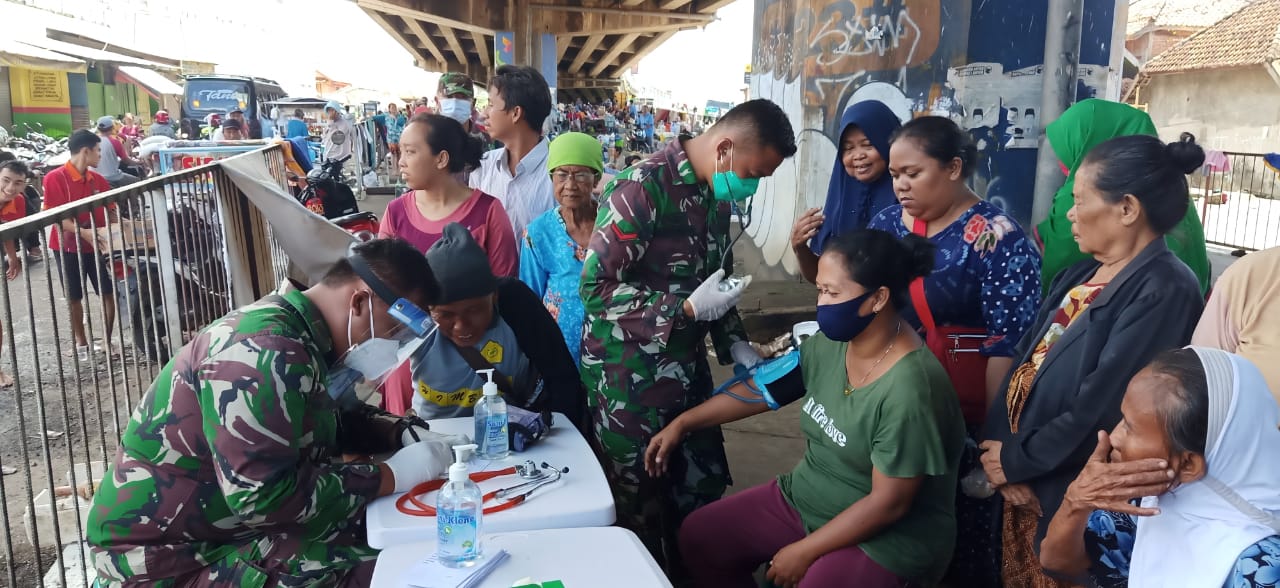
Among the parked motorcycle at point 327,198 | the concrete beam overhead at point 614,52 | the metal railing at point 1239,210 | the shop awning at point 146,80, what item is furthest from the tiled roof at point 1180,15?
the shop awning at point 146,80

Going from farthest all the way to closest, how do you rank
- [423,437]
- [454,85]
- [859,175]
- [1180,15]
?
[1180,15] → [454,85] → [859,175] → [423,437]

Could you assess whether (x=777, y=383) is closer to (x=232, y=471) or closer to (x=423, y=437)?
(x=423, y=437)

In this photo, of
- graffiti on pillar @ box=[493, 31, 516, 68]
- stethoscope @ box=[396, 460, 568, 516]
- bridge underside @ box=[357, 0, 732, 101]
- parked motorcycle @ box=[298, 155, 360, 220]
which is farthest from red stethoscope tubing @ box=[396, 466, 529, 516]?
graffiti on pillar @ box=[493, 31, 516, 68]

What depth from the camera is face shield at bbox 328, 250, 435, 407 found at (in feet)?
6.16

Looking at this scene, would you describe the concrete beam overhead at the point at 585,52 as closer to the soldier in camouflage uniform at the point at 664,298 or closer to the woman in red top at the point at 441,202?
the woman in red top at the point at 441,202

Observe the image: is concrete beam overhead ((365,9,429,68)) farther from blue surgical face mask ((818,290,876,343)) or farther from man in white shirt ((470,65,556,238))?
blue surgical face mask ((818,290,876,343))

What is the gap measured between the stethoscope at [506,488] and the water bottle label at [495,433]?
11 cm

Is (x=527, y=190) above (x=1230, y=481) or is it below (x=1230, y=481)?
above

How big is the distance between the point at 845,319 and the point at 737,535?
74 centimetres

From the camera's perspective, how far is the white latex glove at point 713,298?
2.37 metres

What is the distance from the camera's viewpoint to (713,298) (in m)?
2.38

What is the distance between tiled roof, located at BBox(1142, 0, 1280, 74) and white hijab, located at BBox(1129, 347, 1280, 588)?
660 inches

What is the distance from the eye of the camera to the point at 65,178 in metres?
6.91

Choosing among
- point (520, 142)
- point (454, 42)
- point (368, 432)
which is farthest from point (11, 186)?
point (454, 42)
